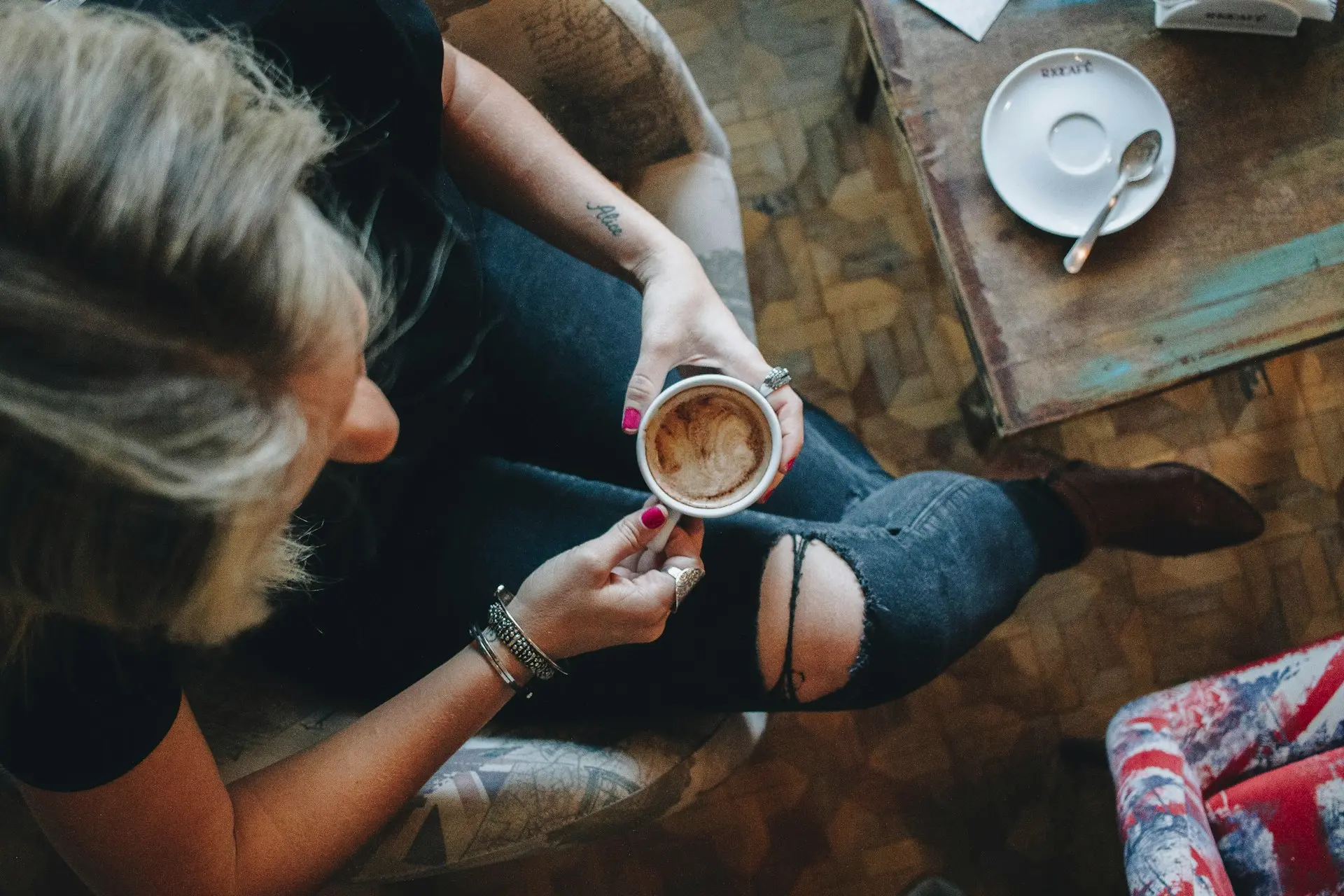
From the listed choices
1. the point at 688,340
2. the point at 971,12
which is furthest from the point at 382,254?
the point at 971,12

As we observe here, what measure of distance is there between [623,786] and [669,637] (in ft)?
0.50

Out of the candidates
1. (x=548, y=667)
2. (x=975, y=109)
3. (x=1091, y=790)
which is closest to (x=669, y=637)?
(x=548, y=667)

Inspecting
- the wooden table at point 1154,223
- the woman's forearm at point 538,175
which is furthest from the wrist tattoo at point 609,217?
the wooden table at point 1154,223

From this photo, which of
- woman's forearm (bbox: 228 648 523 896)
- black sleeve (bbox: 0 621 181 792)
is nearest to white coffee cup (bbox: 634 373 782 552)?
woman's forearm (bbox: 228 648 523 896)

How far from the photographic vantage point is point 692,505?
78 centimetres

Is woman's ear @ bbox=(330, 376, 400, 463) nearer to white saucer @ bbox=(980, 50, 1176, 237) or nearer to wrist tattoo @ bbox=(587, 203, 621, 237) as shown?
wrist tattoo @ bbox=(587, 203, 621, 237)

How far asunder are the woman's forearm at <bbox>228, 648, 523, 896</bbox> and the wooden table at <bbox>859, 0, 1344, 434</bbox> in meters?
0.64

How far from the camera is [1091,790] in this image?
1365 millimetres

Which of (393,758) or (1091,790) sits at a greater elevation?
(393,758)

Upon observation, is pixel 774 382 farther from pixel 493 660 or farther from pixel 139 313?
pixel 139 313

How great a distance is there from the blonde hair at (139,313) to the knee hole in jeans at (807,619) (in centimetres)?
51

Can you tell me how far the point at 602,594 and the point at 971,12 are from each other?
2.61ft

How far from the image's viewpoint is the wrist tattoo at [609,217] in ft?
3.10

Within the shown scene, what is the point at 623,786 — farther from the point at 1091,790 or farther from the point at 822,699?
the point at 1091,790
